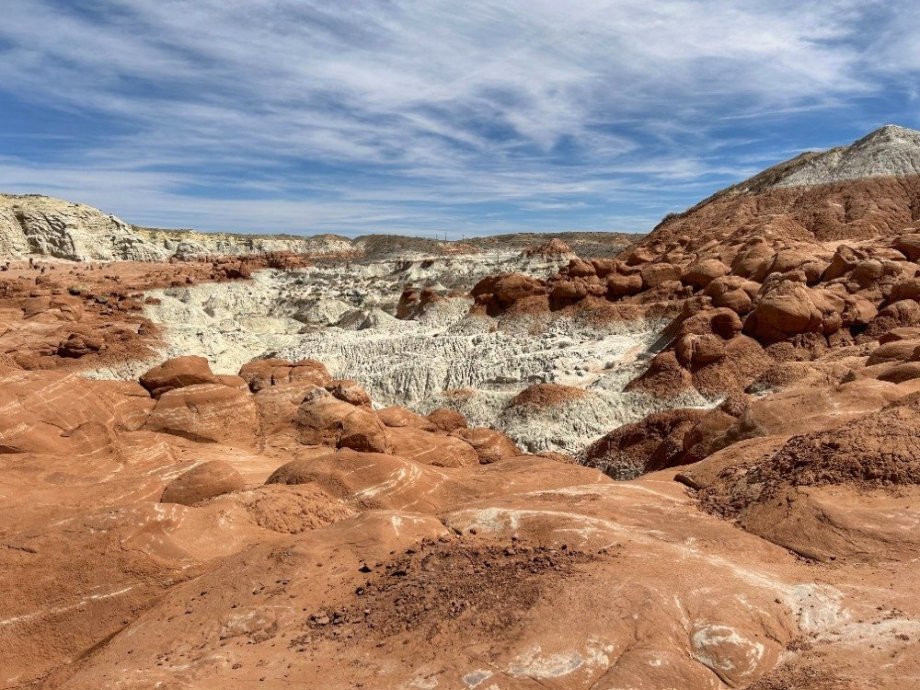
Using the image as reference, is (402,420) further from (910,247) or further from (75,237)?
(75,237)

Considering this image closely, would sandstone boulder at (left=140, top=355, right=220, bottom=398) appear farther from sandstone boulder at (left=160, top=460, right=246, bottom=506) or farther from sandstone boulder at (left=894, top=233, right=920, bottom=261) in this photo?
sandstone boulder at (left=894, top=233, right=920, bottom=261)

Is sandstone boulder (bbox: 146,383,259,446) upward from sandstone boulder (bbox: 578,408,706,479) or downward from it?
upward

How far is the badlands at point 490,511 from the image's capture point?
5.40m

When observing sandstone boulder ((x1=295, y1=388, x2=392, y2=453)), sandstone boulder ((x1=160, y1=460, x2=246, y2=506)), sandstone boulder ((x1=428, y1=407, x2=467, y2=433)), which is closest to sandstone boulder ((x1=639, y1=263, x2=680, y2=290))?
sandstone boulder ((x1=428, y1=407, x2=467, y2=433))

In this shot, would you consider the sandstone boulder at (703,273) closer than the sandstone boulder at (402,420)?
No

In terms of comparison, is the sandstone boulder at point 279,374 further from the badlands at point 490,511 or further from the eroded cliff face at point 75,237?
the eroded cliff face at point 75,237

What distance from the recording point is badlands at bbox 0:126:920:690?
540 centimetres

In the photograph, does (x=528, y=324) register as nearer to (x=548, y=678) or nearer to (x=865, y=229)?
(x=548, y=678)

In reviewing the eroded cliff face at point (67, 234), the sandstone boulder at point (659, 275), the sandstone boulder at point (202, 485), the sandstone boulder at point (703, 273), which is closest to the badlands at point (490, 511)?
the sandstone boulder at point (202, 485)

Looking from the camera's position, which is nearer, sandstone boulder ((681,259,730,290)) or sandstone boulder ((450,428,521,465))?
sandstone boulder ((450,428,521,465))

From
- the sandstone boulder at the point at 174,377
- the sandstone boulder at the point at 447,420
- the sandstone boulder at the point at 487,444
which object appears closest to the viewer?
the sandstone boulder at the point at 174,377

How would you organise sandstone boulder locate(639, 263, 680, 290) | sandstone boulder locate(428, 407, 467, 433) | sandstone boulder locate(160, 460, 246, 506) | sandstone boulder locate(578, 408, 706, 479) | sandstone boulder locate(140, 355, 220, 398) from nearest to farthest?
sandstone boulder locate(160, 460, 246, 506) < sandstone boulder locate(140, 355, 220, 398) < sandstone boulder locate(578, 408, 706, 479) < sandstone boulder locate(428, 407, 467, 433) < sandstone boulder locate(639, 263, 680, 290)

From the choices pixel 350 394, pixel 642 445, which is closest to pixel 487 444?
pixel 350 394

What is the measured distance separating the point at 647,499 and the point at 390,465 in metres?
4.32
